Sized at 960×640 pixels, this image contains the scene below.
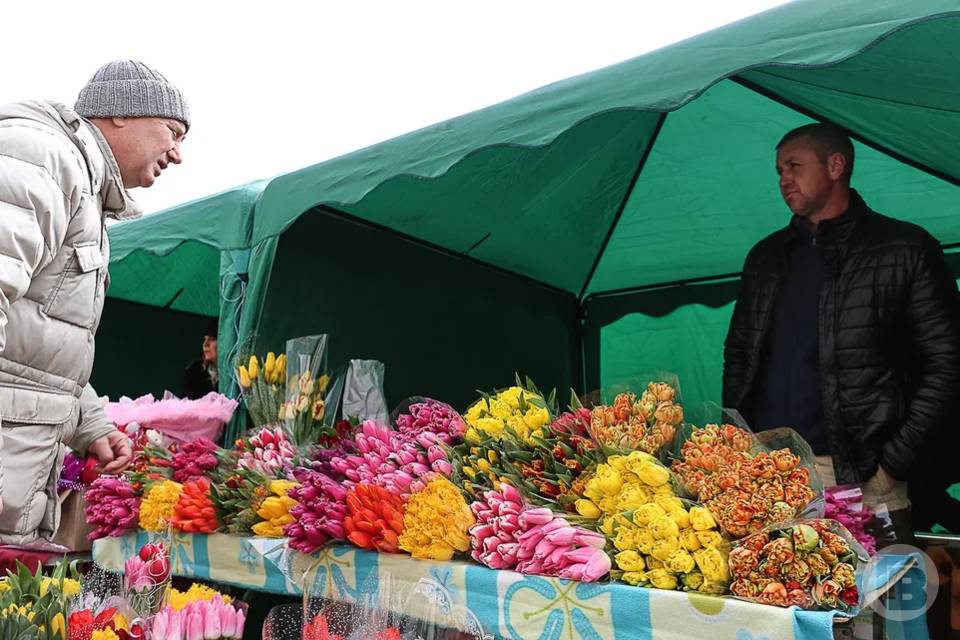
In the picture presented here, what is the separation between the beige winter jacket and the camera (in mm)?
1529

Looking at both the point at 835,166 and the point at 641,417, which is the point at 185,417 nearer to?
the point at 641,417

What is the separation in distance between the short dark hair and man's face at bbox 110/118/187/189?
1864 millimetres

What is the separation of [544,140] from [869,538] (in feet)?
4.02

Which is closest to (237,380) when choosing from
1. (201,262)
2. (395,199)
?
(395,199)

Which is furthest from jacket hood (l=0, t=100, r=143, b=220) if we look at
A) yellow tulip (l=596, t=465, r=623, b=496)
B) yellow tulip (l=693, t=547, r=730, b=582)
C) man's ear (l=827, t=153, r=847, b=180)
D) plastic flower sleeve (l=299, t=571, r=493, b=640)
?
man's ear (l=827, t=153, r=847, b=180)

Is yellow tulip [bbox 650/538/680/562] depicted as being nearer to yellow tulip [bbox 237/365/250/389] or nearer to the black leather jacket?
the black leather jacket

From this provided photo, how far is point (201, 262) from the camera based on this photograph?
491 cm

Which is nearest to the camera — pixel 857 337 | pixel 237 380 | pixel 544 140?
pixel 544 140

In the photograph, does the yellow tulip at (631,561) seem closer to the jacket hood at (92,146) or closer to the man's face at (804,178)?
the jacket hood at (92,146)

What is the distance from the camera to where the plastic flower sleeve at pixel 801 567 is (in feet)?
4.75

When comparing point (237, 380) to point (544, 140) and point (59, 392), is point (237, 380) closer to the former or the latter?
point (59, 392)

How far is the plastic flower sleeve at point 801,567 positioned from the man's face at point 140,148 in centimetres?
155

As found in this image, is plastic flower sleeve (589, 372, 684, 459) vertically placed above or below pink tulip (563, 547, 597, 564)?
above

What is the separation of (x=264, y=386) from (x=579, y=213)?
7.12 ft
